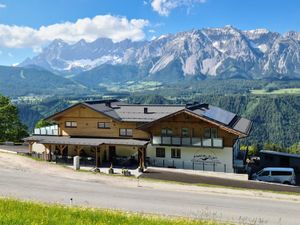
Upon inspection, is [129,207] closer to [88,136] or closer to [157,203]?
[157,203]

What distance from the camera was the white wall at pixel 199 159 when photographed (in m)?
46.3

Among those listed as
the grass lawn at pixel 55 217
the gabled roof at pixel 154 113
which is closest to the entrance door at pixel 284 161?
the gabled roof at pixel 154 113

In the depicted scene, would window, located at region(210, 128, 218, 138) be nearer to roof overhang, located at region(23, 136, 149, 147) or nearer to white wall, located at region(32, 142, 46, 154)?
roof overhang, located at region(23, 136, 149, 147)

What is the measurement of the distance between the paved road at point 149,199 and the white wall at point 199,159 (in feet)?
43.1

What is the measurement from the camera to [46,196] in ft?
97.0

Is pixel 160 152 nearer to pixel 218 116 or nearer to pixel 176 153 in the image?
pixel 176 153

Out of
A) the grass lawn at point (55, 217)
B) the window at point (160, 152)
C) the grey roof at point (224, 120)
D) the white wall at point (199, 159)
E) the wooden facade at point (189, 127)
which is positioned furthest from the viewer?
the window at point (160, 152)

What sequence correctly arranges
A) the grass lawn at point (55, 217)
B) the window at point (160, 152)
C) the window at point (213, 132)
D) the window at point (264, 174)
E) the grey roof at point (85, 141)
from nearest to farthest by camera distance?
the grass lawn at point (55, 217) → the window at point (264, 174) → the window at point (213, 132) → the grey roof at point (85, 141) → the window at point (160, 152)

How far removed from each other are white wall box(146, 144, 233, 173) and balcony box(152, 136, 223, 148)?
708 mm

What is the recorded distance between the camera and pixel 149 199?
1170 inches

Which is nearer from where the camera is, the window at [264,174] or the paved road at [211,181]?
the paved road at [211,181]

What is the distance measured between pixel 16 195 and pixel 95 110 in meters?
24.2

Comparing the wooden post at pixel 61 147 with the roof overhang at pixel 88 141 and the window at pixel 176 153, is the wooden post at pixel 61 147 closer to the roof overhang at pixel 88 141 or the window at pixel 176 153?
the roof overhang at pixel 88 141

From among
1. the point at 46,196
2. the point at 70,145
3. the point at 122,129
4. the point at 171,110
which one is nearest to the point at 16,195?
the point at 46,196
